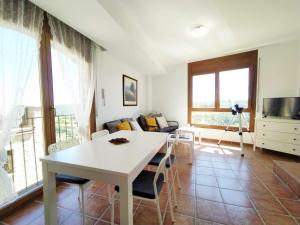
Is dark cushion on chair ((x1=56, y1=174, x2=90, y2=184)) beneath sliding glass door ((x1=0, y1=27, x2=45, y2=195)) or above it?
beneath

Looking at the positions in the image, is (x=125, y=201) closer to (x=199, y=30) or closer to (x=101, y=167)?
(x=101, y=167)

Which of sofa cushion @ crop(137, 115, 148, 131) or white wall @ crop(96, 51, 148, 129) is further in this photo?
sofa cushion @ crop(137, 115, 148, 131)

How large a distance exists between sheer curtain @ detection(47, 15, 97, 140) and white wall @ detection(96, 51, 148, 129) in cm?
34

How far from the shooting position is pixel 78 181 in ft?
4.37

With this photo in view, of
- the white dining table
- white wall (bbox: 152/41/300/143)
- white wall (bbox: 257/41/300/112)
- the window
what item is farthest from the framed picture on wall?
white wall (bbox: 257/41/300/112)

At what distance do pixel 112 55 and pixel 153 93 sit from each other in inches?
93.5

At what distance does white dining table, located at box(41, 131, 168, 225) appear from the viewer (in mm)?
948

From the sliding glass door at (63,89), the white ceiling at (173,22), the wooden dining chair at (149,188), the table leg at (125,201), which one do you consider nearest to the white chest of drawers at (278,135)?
the white ceiling at (173,22)

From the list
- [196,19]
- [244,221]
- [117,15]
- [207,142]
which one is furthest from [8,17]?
[207,142]

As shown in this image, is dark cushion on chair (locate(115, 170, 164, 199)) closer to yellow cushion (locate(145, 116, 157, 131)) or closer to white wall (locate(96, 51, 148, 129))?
white wall (locate(96, 51, 148, 129))

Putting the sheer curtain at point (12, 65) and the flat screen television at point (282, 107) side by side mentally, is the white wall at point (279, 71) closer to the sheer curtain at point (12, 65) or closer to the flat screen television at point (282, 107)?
the flat screen television at point (282, 107)

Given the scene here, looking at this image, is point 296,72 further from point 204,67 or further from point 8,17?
point 8,17

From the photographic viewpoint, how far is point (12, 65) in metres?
1.47

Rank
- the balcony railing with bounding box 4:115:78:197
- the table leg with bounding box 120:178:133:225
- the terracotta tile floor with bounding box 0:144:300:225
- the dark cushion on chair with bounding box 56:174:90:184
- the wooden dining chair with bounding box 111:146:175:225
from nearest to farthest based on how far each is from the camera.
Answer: the table leg with bounding box 120:178:133:225
the wooden dining chair with bounding box 111:146:175:225
the dark cushion on chair with bounding box 56:174:90:184
the terracotta tile floor with bounding box 0:144:300:225
the balcony railing with bounding box 4:115:78:197
